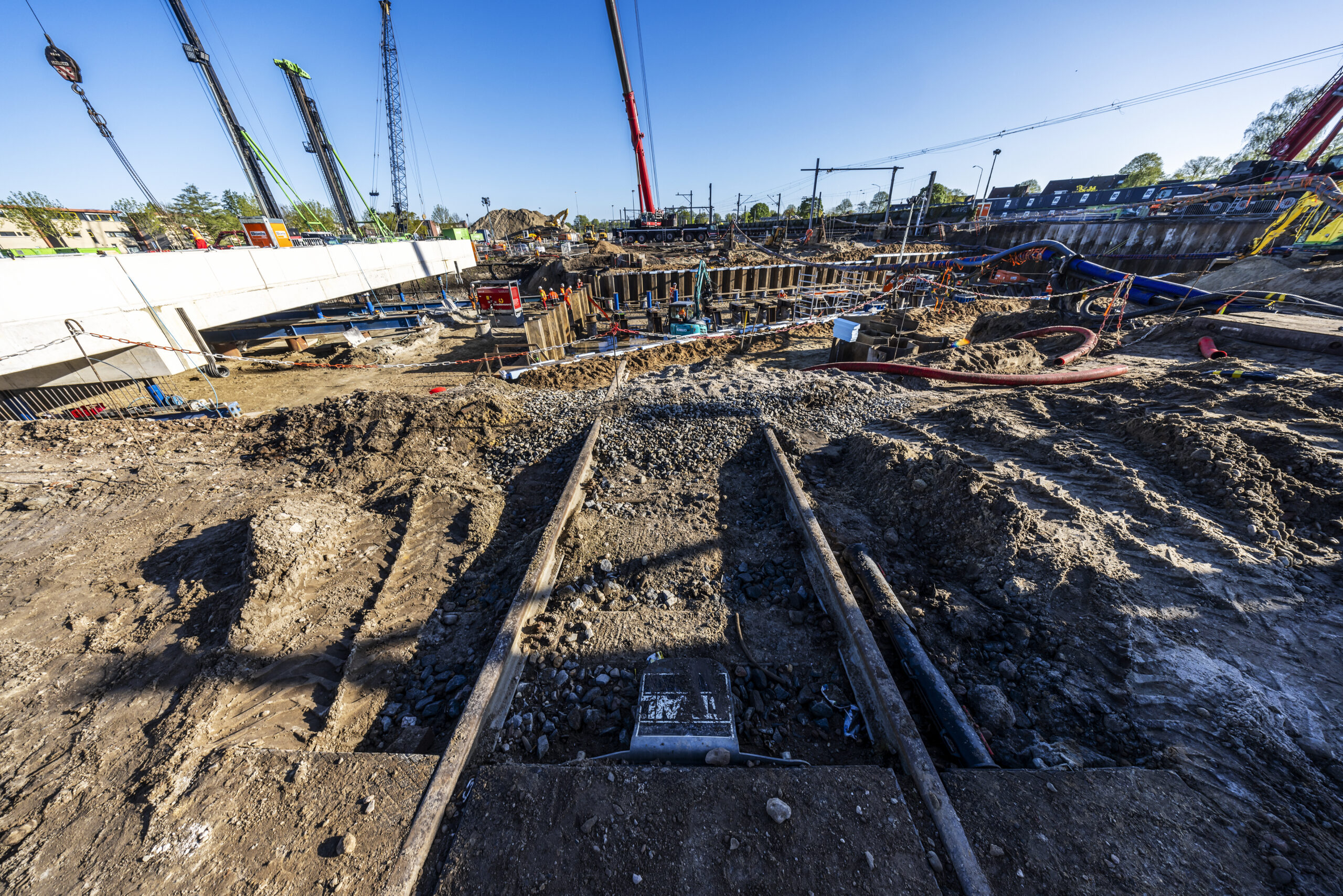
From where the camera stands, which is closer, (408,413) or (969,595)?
(969,595)

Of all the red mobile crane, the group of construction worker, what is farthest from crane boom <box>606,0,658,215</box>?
the red mobile crane

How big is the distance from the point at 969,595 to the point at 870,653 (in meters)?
1.53

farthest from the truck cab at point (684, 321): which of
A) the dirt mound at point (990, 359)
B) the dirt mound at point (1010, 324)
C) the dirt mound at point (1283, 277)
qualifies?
the dirt mound at point (1283, 277)

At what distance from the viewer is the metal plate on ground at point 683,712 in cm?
300

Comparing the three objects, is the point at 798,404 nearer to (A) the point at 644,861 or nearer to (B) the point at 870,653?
(B) the point at 870,653

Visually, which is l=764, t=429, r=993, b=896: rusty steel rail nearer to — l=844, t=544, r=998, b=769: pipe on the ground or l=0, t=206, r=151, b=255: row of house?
l=844, t=544, r=998, b=769: pipe on the ground

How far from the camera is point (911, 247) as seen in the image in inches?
1158

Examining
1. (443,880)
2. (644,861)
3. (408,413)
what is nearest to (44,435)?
(408,413)

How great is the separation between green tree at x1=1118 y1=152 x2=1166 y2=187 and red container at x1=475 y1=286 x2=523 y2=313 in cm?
7455

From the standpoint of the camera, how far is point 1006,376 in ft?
30.3

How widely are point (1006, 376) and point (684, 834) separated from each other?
34.7 feet

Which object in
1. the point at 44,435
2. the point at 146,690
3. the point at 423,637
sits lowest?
the point at 423,637

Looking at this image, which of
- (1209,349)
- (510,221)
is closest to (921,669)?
(1209,349)

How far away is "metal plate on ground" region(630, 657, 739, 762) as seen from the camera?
3000 mm
